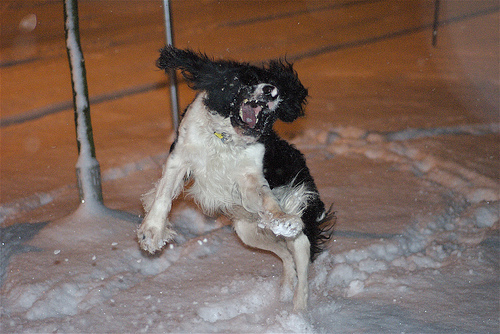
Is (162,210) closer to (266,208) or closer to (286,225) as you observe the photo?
(266,208)

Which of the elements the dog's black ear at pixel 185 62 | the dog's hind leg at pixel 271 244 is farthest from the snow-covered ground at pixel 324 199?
the dog's black ear at pixel 185 62

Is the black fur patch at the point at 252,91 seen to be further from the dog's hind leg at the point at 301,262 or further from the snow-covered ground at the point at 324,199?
the snow-covered ground at the point at 324,199

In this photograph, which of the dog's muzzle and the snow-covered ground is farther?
the snow-covered ground

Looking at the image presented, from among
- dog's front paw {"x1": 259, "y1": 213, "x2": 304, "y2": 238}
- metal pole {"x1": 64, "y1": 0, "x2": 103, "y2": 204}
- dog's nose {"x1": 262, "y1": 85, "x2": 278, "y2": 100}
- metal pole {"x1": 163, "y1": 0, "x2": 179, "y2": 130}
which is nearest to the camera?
dog's front paw {"x1": 259, "y1": 213, "x2": 304, "y2": 238}

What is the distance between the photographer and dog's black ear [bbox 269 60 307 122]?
285cm

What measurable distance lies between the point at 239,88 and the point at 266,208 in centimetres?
63

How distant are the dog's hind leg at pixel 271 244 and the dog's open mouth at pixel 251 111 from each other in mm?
629

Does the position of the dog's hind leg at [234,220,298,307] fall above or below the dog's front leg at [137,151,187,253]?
below

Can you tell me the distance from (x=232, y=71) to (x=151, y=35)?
7578mm

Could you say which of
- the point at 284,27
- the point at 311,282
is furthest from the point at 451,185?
the point at 284,27

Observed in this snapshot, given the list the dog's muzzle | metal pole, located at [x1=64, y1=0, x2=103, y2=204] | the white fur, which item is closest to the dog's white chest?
the white fur

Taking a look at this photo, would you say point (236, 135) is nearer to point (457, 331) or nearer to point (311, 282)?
point (311, 282)

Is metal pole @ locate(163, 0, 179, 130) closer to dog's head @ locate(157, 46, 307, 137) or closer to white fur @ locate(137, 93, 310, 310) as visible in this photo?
dog's head @ locate(157, 46, 307, 137)

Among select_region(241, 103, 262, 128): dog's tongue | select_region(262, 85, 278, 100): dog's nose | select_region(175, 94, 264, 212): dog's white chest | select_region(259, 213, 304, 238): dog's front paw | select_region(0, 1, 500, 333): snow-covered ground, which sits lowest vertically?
select_region(0, 1, 500, 333): snow-covered ground
